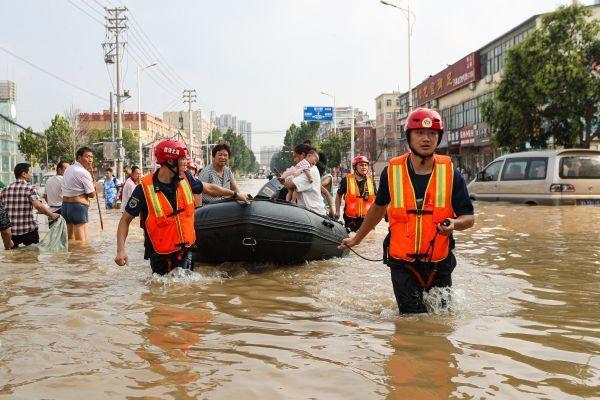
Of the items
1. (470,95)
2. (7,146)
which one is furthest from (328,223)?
(7,146)

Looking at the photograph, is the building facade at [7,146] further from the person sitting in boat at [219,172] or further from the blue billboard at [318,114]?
the person sitting in boat at [219,172]

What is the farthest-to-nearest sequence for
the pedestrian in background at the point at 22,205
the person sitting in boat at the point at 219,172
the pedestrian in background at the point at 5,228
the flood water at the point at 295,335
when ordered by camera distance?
the pedestrian in background at the point at 22,205 → the pedestrian in background at the point at 5,228 → the person sitting in boat at the point at 219,172 → the flood water at the point at 295,335

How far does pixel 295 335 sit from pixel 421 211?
1.22 metres

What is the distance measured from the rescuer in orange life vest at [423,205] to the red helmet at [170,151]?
2086 millimetres

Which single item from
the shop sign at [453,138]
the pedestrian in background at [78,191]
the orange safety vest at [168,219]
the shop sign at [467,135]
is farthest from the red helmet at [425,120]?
the shop sign at [453,138]

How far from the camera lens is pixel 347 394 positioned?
3.18 m

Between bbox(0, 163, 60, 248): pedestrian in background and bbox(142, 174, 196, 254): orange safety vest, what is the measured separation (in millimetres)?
4207

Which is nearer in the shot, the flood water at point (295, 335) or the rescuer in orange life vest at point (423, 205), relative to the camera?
the flood water at point (295, 335)

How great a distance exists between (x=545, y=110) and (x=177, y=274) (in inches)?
781

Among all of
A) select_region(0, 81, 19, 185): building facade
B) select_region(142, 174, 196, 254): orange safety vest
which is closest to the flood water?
select_region(142, 174, 196, 254): orange safety vest

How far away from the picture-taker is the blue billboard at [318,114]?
4956cm

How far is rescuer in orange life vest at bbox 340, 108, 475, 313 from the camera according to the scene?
4289 millimetres

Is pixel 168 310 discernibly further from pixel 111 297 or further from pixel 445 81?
pixel 445 81

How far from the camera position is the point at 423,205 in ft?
14.1
